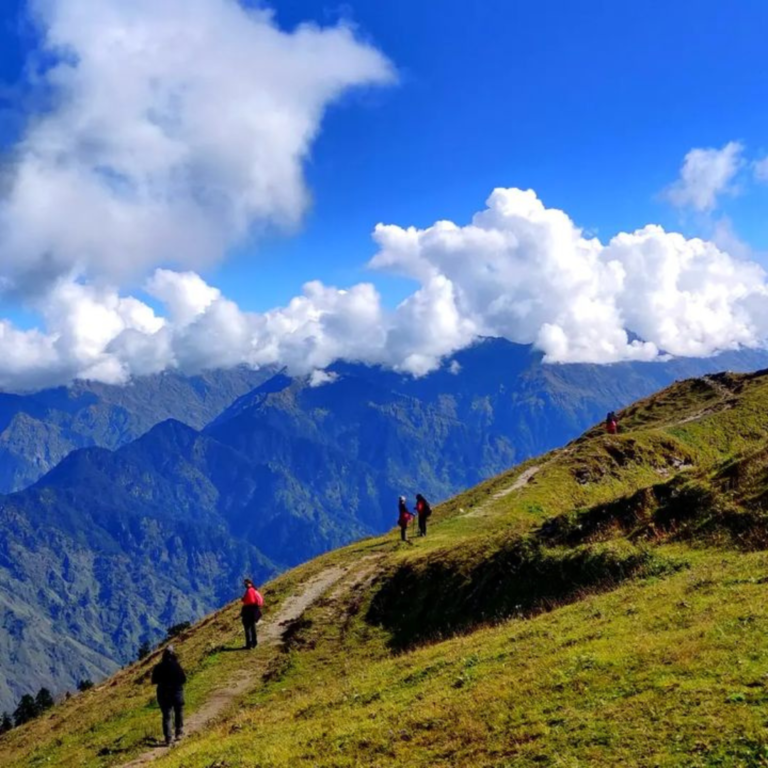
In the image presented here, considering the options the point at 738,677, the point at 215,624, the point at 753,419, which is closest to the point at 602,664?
the point at 738,677

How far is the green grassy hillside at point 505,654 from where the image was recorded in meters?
15.5

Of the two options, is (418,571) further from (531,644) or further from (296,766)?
(296,766)

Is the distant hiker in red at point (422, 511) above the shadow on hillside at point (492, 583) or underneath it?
above

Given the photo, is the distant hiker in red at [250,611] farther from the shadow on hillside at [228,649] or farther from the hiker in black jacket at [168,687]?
the hiker in black jacket at [168,687]

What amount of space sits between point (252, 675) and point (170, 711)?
7036 millimetres

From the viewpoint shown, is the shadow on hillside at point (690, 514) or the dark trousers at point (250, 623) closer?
the shadow on hillside at point (690, 514)

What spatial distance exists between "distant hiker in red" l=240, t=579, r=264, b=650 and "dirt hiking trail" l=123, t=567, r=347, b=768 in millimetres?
689

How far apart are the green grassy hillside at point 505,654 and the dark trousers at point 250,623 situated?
65 centimetres

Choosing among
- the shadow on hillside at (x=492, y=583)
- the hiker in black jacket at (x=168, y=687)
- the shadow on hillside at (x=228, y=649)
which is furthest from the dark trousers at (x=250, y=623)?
the hiker in black jacket at (x=168, y=687)

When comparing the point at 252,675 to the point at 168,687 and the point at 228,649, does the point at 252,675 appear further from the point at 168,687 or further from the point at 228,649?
the point at 168,687

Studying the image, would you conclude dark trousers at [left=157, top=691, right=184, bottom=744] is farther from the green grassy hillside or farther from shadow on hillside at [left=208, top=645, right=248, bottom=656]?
shadow on hillside at [left=208, top=645, right=248, bottom=656]

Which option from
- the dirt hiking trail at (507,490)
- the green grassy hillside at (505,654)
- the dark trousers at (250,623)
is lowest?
the green grassy hillside at (505,654)

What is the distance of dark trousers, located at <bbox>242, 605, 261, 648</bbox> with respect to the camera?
37.8 metres

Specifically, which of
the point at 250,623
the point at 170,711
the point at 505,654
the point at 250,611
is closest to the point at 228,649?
the point at 250,623
